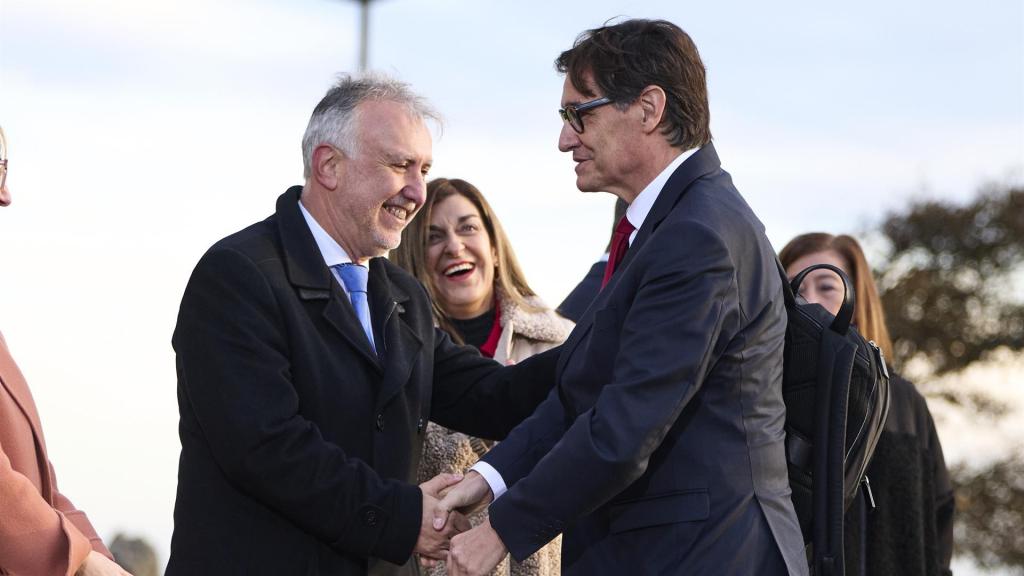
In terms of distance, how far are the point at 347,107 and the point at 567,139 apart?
72 centimetres

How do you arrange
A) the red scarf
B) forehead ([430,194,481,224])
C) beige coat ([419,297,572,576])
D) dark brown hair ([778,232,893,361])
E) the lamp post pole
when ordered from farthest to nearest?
the lamp post pole, dark brown hair ([778,232,893,361]), forehead ([430,194,481,224]), the red scarf, beige coat ([419,297,572,576])

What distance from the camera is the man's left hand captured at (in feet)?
Answer: 11.5

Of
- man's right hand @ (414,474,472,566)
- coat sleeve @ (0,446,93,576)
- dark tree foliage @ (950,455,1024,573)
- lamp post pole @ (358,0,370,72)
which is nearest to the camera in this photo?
coat sleeve @ (0,446,93,576)

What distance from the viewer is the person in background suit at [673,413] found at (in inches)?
129

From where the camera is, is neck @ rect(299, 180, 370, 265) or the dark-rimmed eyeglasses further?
neck @ rect(299, 180, 370, 265)

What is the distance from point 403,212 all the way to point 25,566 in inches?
59.7

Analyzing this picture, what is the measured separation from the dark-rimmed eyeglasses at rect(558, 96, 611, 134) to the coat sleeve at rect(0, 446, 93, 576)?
170 centimetres

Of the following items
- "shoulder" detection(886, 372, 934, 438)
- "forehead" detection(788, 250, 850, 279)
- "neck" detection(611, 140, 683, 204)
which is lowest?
"shoulder" detection(886, 372, 934, 438)

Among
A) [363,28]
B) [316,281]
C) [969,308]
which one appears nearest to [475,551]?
[316,281]

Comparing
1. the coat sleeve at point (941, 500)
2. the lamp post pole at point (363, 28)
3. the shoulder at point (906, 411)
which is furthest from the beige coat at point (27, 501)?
the lamp post pole at point (363, 28)

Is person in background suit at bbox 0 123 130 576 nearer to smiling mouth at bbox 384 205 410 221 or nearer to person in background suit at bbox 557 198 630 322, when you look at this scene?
smiling mouth at bbox 384 205 410 221

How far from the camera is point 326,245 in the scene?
405 centimetres

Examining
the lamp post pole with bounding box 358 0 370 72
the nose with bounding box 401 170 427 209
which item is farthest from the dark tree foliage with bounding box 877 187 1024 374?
the nose with bounding box 401 170 427 209

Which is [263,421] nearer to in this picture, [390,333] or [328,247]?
[390,333]
